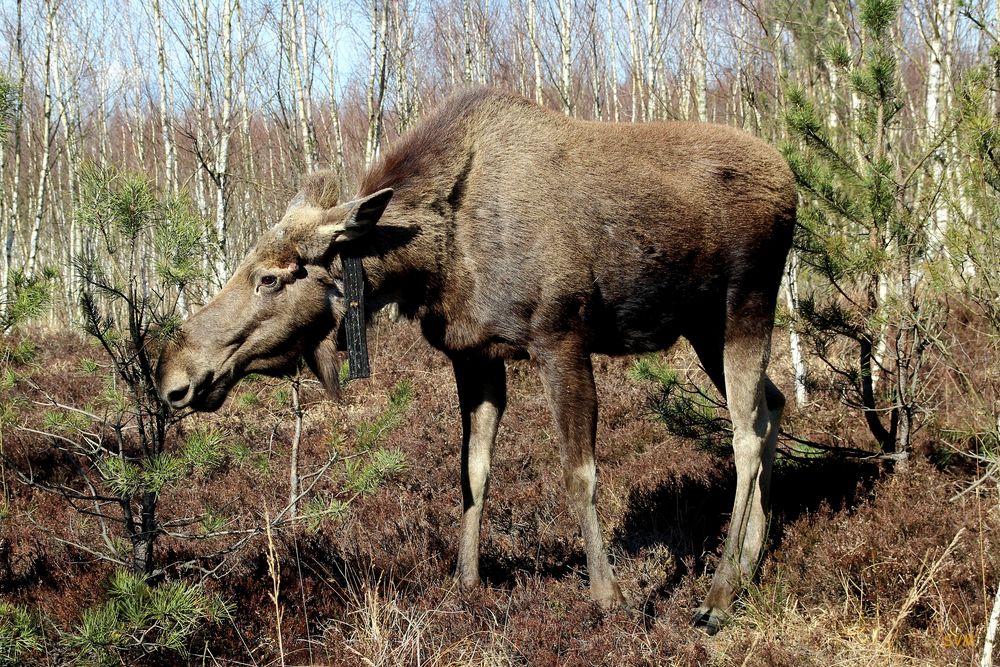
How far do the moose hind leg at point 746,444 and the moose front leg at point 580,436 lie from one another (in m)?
0.75

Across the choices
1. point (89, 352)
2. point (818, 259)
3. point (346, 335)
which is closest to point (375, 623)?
point (346, 335)

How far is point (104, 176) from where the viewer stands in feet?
12.2

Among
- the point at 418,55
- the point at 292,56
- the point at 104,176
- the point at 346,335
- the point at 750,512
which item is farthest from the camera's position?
the point at 418,55

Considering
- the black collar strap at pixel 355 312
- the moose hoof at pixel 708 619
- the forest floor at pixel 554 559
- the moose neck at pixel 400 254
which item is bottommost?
the moose hoof at pixel 708 619

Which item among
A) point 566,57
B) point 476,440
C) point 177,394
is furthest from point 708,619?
point 566,57

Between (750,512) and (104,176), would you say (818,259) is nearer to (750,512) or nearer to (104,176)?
(750,512)

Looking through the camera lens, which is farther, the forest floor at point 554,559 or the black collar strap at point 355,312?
the black collar strap at point 355,312

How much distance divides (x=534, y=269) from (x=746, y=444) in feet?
6.09

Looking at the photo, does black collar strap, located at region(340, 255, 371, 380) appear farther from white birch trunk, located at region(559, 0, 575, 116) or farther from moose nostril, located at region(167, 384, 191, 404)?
white birch trunk, located at region(559, 0, 575, 116)

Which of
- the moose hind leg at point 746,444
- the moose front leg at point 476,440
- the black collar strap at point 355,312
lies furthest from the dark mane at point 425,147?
the moose hind leg at point 746,444

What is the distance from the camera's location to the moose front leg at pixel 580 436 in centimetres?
446

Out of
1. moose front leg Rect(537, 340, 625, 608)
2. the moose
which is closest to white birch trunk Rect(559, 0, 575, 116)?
the moose

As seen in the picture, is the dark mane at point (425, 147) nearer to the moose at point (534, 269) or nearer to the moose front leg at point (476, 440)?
the moose at point (534, 269)

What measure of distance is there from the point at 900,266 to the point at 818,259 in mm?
517
